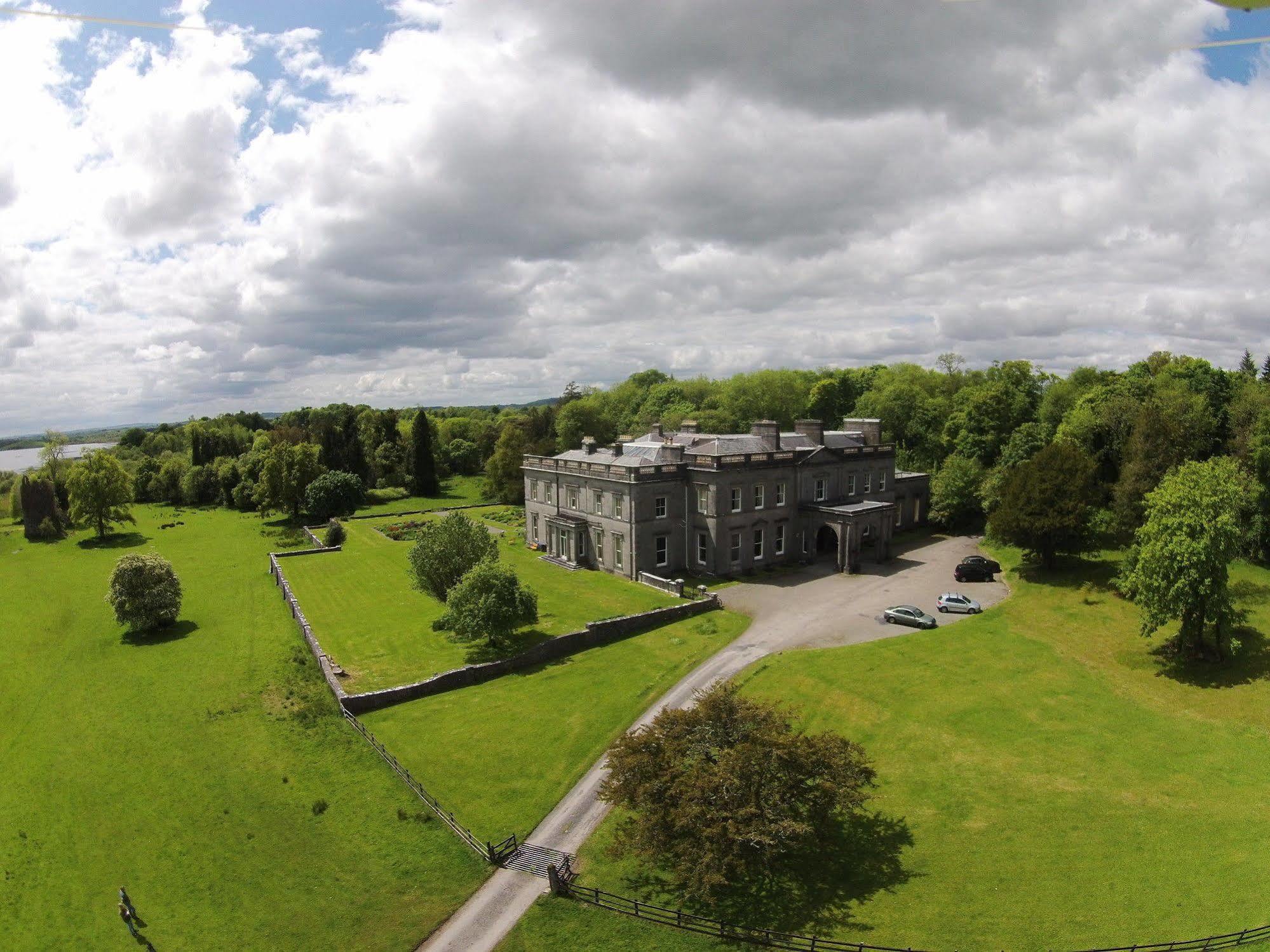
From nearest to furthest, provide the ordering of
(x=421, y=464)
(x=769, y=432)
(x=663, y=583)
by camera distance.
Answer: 1. (x=663, y=583)
2. (x=769, y=432)
3. (x=421, y=464)

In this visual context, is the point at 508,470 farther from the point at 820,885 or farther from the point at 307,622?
the point at 820,885

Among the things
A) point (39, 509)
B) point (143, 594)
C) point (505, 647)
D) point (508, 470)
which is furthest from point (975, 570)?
point (39, 509)

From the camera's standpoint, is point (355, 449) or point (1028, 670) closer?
point (1028, 670)

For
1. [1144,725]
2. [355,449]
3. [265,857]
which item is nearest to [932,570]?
[1144,725]

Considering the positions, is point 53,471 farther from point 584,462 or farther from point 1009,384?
point 1009,384

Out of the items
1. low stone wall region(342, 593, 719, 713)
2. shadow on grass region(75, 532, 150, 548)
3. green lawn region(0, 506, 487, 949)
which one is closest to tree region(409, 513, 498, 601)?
low stone wall region(342, 593, 719, 713)

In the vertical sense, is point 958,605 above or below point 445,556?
below
